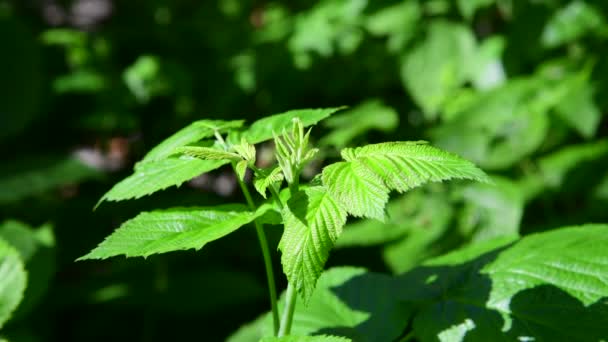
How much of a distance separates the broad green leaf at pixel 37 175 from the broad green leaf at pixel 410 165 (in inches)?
102

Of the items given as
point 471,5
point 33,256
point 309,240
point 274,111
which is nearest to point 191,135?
point 309,240

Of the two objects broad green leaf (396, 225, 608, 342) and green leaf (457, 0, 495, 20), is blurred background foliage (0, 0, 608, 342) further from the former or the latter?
broad green leaf (396, 225, 608, 342)

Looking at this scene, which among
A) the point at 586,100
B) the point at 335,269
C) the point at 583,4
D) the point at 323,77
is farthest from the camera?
the point at 323,77

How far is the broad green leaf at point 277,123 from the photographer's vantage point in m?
0.96

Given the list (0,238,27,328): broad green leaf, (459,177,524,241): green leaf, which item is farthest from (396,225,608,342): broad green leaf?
(459,177,524,241): green leaf

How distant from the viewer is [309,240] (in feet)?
2.46

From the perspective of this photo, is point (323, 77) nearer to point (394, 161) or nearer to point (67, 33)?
point (67, 33)

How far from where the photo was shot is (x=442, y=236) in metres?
2.45

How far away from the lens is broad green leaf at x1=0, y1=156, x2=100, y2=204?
3100 mm

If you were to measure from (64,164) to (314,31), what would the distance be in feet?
4.52

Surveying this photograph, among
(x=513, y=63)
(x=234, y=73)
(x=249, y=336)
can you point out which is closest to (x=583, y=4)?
(x=513, y=63)

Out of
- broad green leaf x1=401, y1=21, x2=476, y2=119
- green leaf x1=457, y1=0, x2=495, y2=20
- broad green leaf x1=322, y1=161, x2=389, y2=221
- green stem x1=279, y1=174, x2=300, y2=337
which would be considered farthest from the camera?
broad green leaf x1=401, y1=21, x2=476, y2=119

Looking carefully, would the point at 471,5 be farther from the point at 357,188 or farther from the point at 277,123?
the point at 357,188

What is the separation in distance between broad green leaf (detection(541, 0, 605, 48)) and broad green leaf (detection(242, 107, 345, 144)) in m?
1.79
